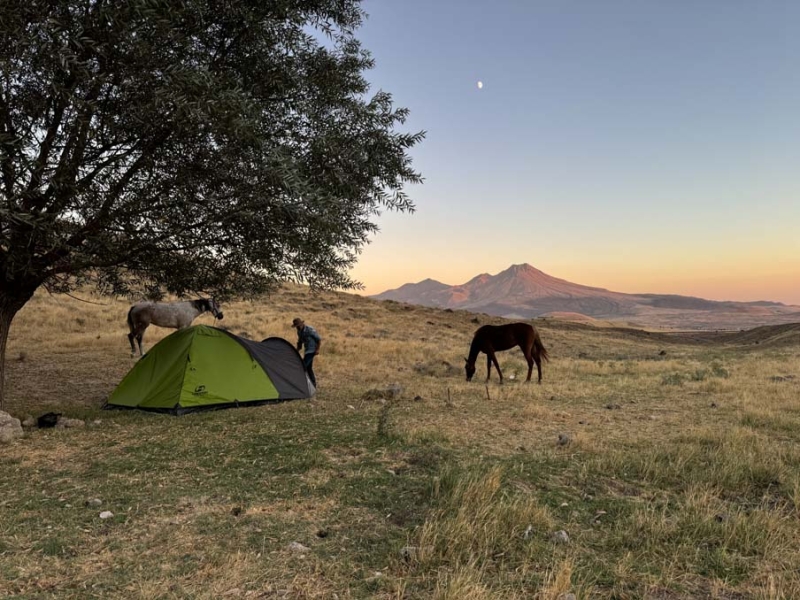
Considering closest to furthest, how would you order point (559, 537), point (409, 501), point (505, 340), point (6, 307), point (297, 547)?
1. point (297, 547)
2. point (559, 537)
3. point (409, 501)
4. point (6, 307)
5. point (505, 340)

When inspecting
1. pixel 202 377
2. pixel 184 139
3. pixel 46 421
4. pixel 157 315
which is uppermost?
pixel 184 139

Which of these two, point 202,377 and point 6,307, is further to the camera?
point 202,377

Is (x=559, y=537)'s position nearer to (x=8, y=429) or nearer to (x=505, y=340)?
(x=8, y=429)

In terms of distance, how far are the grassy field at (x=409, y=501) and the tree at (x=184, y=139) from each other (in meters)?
3.70

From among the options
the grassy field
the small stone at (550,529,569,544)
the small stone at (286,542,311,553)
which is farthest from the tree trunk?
the small stone at (550,529,569,544)

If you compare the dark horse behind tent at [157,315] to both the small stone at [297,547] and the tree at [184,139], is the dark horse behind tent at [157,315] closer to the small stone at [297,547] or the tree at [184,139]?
the tree at [184,139]

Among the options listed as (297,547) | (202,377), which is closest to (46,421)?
(202,377)

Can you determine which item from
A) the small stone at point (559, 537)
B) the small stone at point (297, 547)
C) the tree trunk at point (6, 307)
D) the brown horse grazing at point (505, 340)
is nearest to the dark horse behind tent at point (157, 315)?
the tree trunk at point (6, 307)

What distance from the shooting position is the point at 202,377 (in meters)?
11.8

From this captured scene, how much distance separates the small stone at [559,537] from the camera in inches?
199

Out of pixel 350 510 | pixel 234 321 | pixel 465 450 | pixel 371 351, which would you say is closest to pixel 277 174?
pixel 350 510

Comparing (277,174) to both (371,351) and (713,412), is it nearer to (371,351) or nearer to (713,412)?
(713,412)

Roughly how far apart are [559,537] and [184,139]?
359 inches

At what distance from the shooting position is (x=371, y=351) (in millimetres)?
24906
